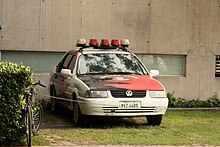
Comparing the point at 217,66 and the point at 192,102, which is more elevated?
the point at 217,66

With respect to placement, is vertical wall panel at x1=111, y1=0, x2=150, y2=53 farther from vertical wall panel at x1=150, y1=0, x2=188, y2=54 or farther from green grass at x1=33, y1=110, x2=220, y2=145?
green grass at x1=33, y1=110, x2=220, y2=145

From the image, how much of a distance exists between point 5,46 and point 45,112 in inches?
93.9

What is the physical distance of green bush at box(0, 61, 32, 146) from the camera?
832 centimetres

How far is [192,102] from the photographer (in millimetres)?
15578

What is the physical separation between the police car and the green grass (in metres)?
0.37

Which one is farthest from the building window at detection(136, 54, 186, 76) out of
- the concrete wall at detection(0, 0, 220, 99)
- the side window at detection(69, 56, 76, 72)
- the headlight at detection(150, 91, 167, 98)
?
the headlight at detection(150, 91, 167, 98)

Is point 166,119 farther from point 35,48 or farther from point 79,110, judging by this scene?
point 35,48

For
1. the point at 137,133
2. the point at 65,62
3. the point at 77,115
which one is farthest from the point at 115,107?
the point at 65,62

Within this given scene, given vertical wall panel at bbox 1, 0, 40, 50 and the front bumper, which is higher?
vertical wall panel at bbox 1, 0, 40, 50

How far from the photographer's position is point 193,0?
52.1 feet

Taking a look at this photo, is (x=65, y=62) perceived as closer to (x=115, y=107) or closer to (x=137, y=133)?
(x=115, y=107)

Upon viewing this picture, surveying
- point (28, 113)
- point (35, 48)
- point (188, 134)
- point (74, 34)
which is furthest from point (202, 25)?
point (28, 113)

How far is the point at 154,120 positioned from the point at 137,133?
130 centimetres

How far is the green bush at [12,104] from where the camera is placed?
8320 millimetres
